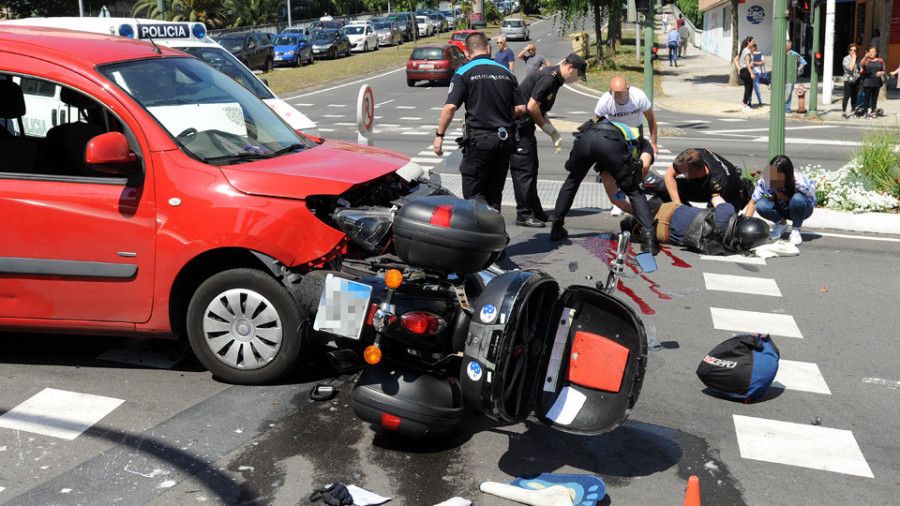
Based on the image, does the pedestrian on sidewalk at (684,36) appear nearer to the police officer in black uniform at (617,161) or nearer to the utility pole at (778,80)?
the utility pole at (778,80)

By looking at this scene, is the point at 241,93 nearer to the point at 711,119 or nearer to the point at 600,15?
the point at 711,119

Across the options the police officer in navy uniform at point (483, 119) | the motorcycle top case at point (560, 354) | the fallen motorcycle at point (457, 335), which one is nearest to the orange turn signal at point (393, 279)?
the fallen motorcycle at point (457, 335)

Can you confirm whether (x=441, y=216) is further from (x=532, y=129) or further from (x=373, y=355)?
(x=532, y=129)

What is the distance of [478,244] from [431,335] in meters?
0.49

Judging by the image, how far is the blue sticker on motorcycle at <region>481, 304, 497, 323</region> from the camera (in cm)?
421

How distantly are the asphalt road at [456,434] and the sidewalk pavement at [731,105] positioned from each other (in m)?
3.18

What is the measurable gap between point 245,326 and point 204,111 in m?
1.46

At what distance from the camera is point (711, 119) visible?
2398 centimetres

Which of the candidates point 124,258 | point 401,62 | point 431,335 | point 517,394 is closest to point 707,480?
point 517,394

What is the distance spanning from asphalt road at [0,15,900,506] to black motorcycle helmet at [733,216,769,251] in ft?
5.26

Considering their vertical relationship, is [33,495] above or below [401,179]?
below

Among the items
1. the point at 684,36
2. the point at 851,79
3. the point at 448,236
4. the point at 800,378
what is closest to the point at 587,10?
the point at 851,79

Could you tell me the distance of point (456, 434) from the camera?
493 cm

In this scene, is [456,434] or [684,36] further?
[684,36]
